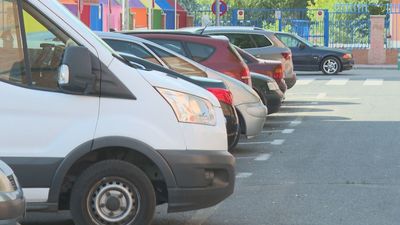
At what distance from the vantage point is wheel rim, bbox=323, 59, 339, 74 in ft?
97.2

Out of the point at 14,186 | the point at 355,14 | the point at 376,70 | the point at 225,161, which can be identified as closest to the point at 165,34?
the point at 225,161

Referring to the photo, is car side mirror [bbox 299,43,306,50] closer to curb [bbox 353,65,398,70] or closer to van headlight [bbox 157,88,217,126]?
curb [bbox 353,65,398,70]

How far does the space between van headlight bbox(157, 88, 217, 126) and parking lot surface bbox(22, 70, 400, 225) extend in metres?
1.23

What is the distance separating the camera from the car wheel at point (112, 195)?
6168 millimetres

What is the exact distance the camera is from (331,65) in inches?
1171

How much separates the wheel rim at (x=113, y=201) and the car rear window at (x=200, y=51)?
5828mm

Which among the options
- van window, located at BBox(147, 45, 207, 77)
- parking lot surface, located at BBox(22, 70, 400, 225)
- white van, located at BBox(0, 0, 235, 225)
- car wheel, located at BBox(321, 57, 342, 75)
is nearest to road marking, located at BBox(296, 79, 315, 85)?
car wheel, located at BBox(321, 57, 342, 75)

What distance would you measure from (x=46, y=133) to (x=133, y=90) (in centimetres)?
73

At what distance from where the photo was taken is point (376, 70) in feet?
111

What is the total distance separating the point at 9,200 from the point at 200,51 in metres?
7.84

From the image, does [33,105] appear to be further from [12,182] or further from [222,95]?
[222,95]

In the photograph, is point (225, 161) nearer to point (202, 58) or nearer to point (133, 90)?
point (133, 90)

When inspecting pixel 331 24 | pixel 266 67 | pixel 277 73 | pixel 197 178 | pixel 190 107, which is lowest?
pixel 197 178

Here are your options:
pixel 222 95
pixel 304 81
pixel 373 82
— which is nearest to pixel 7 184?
pixel 222 95
